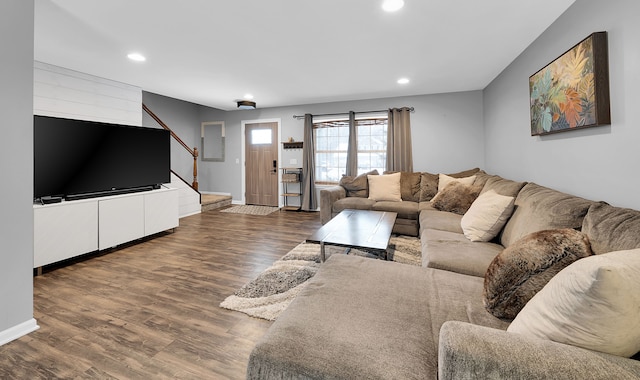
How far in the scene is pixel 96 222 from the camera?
3.27m

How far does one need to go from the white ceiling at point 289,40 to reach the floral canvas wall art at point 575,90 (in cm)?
50

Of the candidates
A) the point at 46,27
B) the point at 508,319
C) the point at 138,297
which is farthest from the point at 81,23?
the point at 508,319

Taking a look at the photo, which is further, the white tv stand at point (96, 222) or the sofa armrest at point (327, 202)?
the sofa armrest at point (327, 202)

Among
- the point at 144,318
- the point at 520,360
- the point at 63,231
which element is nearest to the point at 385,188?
the point at 144,318

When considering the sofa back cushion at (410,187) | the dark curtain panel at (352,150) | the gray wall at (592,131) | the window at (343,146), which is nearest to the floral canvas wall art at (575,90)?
the gray wall at (592,131)

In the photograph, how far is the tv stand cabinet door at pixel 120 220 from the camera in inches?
131

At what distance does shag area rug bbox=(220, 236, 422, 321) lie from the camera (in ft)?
7.01

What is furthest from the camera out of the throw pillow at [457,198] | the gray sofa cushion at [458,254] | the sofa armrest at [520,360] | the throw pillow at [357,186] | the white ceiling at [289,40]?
the throw pillow at [357,186]

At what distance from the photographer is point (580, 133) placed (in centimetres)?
217

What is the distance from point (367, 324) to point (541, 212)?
1577 millimetres

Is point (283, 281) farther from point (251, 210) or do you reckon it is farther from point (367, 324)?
point (251, 210)

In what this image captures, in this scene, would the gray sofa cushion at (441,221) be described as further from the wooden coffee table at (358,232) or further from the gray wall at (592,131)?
the gray wall at (592,131)

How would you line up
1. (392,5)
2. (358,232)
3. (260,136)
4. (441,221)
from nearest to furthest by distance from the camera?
(392,5) < (358,232) < (441,221) < (260,136)

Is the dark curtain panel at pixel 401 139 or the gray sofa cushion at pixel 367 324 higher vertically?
the dark curtain panel at pixel 401 139
